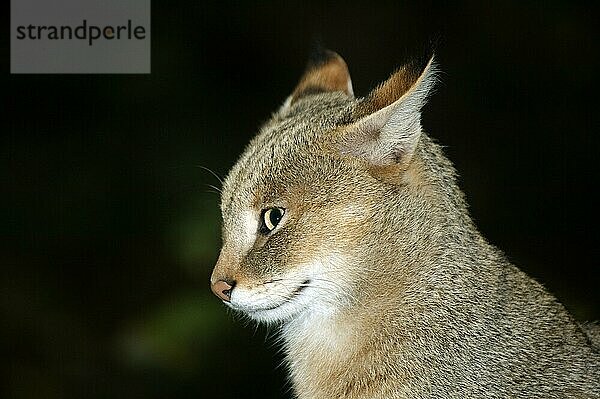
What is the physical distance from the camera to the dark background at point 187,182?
12.9ft

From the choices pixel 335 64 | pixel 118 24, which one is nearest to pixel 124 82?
pixel 118 24

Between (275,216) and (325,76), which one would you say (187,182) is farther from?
(275,216)

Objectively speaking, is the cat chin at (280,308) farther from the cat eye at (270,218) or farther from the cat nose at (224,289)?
the cat eye at (270,218)

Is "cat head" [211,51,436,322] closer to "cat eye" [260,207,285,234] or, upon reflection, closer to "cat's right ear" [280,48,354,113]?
"cat eye" [260,207,285,234]

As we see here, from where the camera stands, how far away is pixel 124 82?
391cm

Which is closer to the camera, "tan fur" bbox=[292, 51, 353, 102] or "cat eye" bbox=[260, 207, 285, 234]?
"cat eye" bbox=[260, 207, 285, 234]

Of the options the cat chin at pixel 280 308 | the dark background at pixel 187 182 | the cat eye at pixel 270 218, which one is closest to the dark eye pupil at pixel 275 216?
the cat eye at pixel 270 218

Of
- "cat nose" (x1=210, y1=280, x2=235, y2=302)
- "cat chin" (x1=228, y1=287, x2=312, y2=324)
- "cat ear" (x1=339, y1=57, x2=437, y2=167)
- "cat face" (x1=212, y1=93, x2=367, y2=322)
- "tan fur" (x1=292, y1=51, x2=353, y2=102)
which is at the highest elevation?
"tan fur" (x1=292, y1=51, x2=353, y2=102)

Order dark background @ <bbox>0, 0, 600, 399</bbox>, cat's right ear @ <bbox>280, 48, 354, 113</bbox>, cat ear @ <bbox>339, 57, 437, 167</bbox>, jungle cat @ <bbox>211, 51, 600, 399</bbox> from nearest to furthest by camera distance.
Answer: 1. cat ear @ <bbox>339, 57, 437, 167</bbox>
2. jungle cat @ <bbox>211, 51, 600, 399</bbox>
3. cat's right ear @ <bbox>280, 48, 354, 113</bbox>
4. dark background @ <bbox>0, 0, 600, 399</bbox>

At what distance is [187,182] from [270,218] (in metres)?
1.79

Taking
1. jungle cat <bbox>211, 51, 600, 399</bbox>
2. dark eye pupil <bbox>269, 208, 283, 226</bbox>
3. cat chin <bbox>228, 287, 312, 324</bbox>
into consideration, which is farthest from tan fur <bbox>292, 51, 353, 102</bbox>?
cat chin <bbox>228, 287, 312, 324</bbox>

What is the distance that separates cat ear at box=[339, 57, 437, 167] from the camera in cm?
212

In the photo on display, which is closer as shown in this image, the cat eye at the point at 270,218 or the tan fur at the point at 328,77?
the cat eye at the point at 270,218

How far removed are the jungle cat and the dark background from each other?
1539mm
